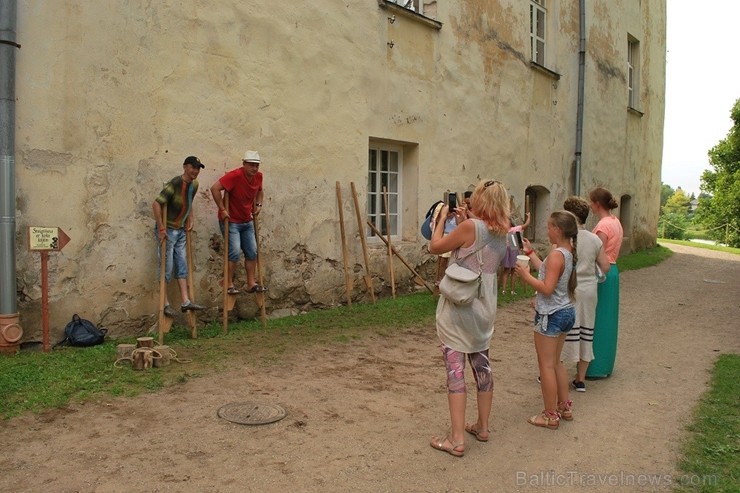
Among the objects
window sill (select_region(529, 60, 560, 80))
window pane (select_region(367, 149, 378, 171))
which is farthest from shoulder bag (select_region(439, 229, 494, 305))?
window sill (select_region(529, 60, 560, 80))

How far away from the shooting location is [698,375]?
18.8ft

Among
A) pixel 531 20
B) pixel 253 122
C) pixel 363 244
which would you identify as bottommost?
pixel 363 244

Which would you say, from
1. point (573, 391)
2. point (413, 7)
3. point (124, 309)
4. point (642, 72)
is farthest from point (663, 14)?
point (124, 309)

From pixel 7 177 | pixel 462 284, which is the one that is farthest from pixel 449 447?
pixel 7 177

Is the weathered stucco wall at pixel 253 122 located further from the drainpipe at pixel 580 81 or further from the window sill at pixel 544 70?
the drainpipe at pixel 580 81

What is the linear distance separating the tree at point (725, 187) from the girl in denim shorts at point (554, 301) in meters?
28.2

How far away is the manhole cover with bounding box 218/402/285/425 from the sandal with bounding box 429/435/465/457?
44.3 inches

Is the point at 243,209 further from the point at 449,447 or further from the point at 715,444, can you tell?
the point at 715,444

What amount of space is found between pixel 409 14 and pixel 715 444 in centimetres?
722

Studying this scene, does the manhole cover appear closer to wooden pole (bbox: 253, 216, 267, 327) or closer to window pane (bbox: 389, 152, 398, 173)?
wooden pole (bbox: 253, 216, 267, 327)

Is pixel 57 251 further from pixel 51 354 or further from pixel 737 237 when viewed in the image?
pixel 737 237

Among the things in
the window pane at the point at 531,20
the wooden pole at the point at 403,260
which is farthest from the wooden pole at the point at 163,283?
the window pane at the point at 531,20

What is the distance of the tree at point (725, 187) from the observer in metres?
28.3

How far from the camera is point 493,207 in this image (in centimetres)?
363
